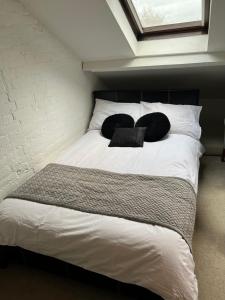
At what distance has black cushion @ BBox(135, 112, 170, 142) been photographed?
2479mm

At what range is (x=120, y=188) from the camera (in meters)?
1.62

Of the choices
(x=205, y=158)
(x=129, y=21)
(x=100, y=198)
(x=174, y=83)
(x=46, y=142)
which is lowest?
(x=205, y=158)

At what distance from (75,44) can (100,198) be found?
1677 millimetres

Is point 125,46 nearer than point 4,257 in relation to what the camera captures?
No

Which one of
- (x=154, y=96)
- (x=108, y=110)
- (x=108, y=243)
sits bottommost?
(x=108, y=243)

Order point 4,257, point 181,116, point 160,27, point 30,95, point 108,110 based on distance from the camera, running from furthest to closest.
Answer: point 108,110 < point 181,116 < point 160,27 < point 30,95 < point 4,257

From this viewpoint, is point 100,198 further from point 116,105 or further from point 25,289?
point 116,105

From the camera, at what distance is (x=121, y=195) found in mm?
1532

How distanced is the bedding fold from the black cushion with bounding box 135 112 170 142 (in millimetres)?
824

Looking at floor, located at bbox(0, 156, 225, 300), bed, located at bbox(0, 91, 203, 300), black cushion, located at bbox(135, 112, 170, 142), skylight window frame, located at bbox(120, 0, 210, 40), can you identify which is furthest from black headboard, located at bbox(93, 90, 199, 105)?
floor, located at bbox(0, 156, 225, 300)

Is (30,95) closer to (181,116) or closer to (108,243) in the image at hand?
(108,243)

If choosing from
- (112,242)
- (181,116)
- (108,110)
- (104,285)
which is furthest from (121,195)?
(108,110)

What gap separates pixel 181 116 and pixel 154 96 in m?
0.49

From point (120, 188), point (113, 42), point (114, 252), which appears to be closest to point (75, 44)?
point (113, 42)
